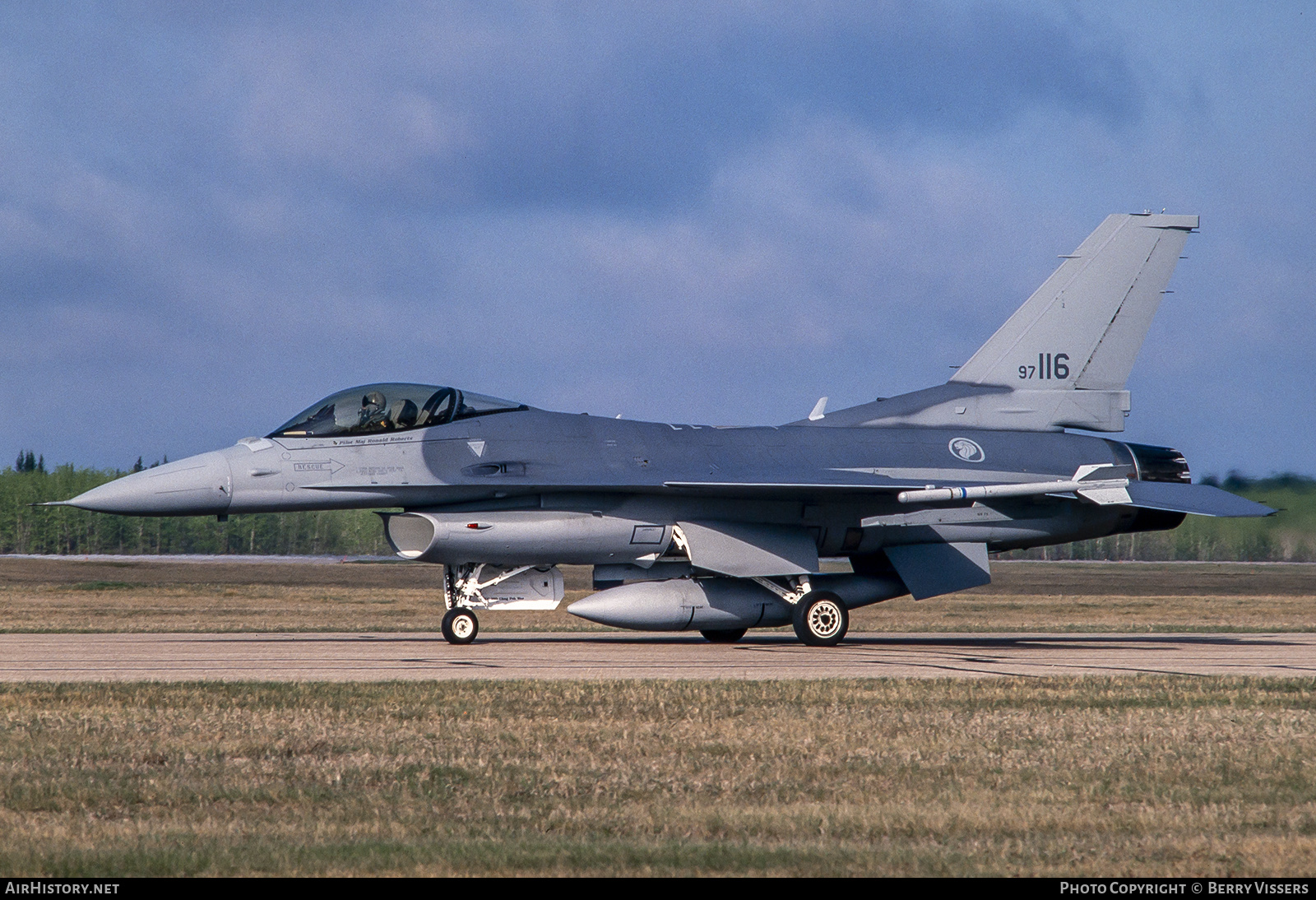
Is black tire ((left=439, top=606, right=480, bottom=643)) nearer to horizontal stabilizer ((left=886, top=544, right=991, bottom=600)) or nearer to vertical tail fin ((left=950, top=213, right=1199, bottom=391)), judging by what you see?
horizontal stabilizer ((left=886, top=544, right=991, bottom=600))

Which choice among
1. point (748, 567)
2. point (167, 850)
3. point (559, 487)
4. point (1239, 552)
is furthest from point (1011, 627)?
point (167, 850)

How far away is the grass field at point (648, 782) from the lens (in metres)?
5.70

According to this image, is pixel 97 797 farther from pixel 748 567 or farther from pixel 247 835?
pixel 748 567

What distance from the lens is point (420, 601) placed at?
3656 cm

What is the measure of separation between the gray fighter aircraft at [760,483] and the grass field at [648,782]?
18.1 feet

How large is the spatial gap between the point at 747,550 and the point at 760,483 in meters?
1.07

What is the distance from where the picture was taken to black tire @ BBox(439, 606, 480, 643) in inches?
674

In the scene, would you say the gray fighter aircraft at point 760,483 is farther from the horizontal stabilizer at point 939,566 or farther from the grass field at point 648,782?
the grass field at point 648,782

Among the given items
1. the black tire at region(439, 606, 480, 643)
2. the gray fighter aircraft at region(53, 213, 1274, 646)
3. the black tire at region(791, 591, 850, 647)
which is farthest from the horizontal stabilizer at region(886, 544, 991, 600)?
the black tire at region(439, 606, 480, 643)

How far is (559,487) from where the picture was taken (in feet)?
55.6

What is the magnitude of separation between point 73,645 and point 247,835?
11852 mm

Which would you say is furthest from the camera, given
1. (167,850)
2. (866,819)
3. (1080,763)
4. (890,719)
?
(890,719)

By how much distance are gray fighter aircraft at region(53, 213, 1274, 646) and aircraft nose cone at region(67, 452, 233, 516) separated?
2cm

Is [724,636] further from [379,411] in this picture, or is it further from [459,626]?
[379,411]
